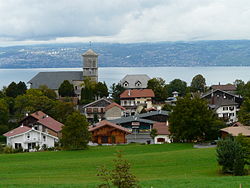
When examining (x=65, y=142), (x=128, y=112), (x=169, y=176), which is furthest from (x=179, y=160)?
(x=128, y=112)

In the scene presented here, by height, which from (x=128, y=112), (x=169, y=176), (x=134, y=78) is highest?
(x=134, y=78)

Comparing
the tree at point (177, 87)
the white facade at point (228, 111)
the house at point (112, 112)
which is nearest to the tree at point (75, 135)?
the house at point (112, 112)

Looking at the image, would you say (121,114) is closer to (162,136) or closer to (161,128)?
(161,128)

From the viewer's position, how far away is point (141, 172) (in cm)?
2522

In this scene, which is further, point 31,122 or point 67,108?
point 67,108

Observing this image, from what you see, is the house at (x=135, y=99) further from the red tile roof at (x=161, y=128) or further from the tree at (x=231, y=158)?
the tree at (x=231, y=158)

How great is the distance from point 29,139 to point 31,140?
22 centimetres

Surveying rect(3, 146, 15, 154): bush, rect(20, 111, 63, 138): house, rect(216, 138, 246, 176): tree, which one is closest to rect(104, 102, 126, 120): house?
rect(20, 111, 63, 138): house

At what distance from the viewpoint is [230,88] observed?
9112cm

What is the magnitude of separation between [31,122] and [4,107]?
4.95 m

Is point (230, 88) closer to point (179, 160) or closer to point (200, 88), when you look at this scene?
point (200, 88)

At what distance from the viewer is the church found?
302ft

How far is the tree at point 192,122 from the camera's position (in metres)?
43.0

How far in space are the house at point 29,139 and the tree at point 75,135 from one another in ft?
20.5
